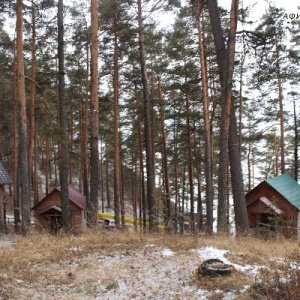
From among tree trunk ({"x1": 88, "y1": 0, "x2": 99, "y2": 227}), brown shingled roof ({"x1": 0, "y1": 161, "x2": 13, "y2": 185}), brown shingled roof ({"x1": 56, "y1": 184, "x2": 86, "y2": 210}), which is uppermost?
tree trunk ({"x1": 88, "y1": 0, "x2": 99, "y2": 227})

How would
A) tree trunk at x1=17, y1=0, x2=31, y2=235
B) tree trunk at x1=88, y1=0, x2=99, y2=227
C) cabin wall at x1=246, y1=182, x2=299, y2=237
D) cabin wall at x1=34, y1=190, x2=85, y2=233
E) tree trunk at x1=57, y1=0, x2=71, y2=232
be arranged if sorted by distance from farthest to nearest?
cabin wall at x1=34, y1=190, x2=85, y2=233 → cabin wall at x1=246, y1=182, x2=299, y2=237 → tree trunk at x1=17, y1=0, x2=31, y2=235 → tree trunk at x1=57, y1=0, x2=71, y2=232 → tree trunk at x1=88, y1=0, x2=99, y2=227

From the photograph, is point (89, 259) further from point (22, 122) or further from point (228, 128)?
point (22, 122)

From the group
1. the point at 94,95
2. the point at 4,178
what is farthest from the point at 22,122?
the point at 4,178

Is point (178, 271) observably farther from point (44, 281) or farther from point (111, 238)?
point (111, 238)

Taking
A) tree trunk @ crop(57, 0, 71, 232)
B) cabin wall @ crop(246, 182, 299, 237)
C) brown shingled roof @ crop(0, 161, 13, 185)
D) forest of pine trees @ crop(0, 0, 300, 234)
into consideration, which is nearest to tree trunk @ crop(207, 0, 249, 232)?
forest of pine trees @ crop(0, 0, 300, 234)

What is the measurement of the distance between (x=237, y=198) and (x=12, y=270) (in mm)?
6158

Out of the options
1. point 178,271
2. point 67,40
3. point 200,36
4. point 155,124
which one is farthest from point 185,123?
point 178,271

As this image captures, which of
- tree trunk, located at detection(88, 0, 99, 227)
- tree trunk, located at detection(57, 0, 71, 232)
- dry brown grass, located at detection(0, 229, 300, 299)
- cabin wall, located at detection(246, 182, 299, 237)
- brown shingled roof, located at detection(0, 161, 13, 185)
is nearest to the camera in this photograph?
dry brown grass, located at detection(0, 229, 300, 299)

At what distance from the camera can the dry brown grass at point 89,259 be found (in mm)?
4379

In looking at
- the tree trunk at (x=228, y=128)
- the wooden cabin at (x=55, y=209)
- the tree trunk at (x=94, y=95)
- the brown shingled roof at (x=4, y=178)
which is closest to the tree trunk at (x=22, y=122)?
the tree trunk at (x=94, y=95)

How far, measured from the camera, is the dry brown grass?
4379 millimetres

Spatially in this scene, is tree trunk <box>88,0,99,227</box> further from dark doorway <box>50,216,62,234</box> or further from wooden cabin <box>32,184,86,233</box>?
wooden cabin <box>32,184,86,233</box>

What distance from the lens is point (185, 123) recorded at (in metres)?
19.4

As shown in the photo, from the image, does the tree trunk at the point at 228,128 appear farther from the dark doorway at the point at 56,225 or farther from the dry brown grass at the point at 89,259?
the dark doorway at the point at 56,225
